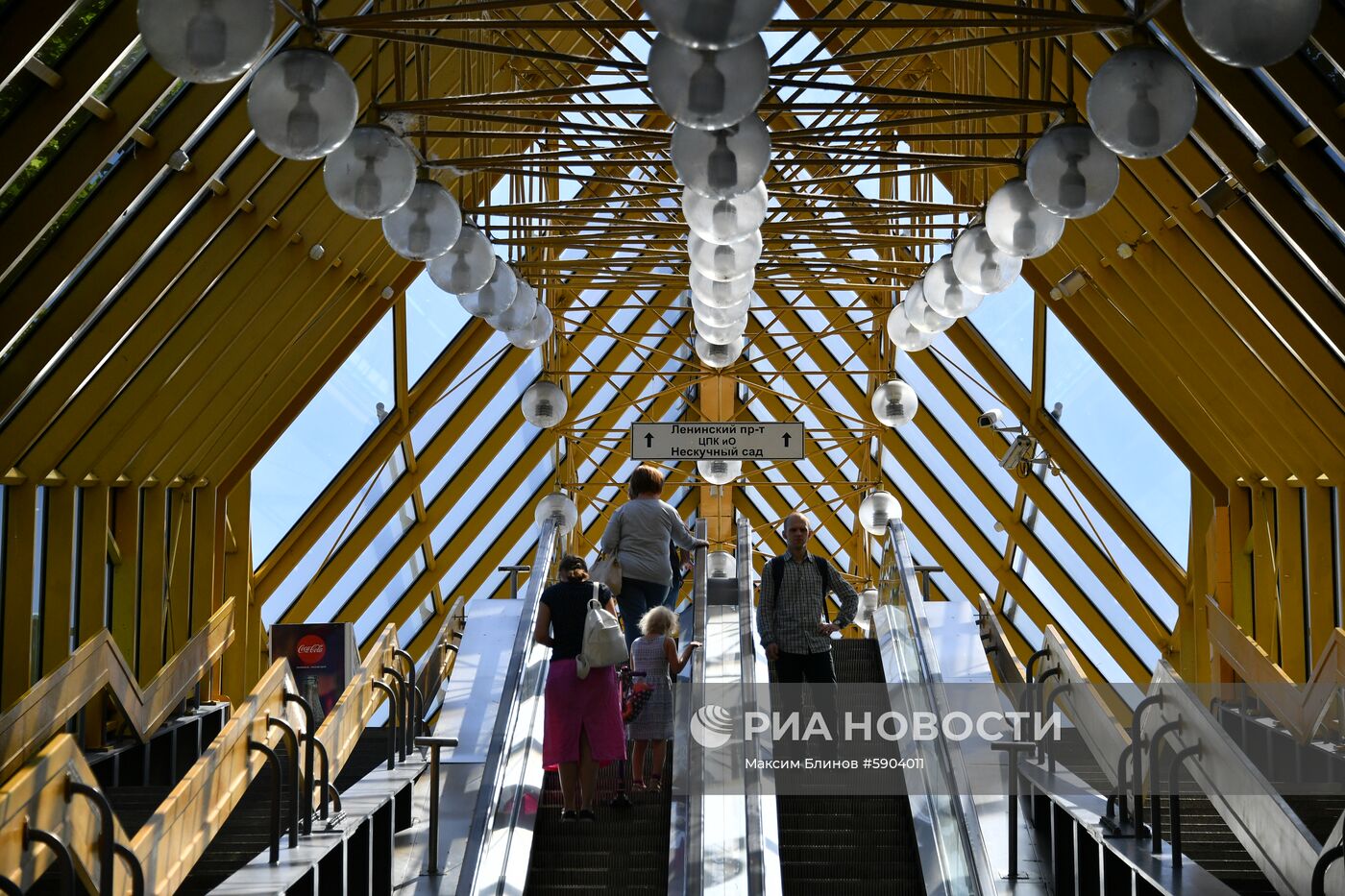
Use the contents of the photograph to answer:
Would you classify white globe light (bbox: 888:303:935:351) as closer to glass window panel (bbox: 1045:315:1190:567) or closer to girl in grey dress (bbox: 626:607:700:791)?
girl in grey dress (bbox: 626:607:700:791)

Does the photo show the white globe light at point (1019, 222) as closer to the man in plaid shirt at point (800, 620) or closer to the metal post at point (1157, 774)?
the metal post at point (1157, 774)

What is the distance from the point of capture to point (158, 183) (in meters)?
11.0

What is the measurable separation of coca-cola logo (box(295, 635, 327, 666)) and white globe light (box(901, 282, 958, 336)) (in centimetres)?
831

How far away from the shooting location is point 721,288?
869cm

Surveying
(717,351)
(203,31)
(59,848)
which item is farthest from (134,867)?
(717,351)

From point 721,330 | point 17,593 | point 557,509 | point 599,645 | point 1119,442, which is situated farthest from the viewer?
point 1119,442

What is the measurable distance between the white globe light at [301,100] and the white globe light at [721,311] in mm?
3935

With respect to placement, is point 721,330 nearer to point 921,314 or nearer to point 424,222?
point 921,314

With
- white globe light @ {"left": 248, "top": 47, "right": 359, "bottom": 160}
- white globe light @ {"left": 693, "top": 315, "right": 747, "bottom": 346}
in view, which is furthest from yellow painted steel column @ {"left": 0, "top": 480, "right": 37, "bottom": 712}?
white globe light @ {"left": 248, "top": 47, "right": 359, "bottom": 160}

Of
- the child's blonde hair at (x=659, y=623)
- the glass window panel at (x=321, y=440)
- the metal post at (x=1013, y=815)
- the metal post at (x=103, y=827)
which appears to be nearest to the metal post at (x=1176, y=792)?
the metal post at (x=1013, y=815)

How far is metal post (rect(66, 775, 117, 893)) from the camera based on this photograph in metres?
6.39

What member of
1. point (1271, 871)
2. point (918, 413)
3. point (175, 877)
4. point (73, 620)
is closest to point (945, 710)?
point (1271, 871)

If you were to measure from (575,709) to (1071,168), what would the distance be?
198 inches

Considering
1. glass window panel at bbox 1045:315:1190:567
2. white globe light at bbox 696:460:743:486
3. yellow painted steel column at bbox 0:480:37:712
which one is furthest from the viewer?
glass window panel at bbox 1045:315:1190:567
